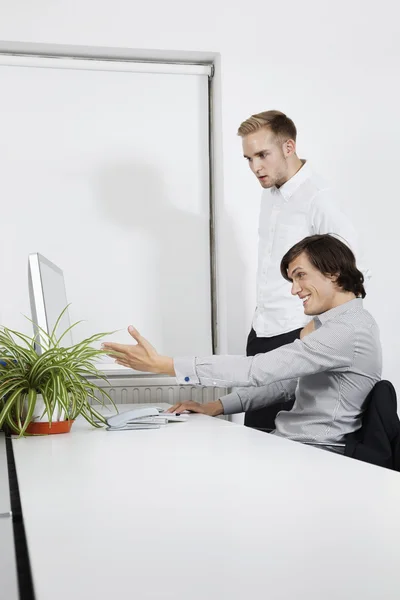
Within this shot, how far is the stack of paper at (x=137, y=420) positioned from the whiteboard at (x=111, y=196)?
4.92 feet

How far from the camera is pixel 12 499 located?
115 centimetres

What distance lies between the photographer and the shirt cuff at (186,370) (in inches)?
84.5

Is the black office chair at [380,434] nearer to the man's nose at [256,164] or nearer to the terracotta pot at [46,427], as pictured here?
the terracotta pot at [46,427]

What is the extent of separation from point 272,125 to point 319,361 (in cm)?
148

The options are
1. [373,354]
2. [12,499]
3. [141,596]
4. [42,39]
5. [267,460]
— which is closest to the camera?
[141,596]

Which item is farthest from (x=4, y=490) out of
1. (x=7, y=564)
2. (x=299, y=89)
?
(x=299, y=89)

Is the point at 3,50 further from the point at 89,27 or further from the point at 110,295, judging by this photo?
the point at 110,295

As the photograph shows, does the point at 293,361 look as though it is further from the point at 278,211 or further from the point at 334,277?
the point at 278,211

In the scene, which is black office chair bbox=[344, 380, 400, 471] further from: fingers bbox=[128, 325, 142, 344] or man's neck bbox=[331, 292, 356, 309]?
fingers bbox=[128, 325, 142, 344]

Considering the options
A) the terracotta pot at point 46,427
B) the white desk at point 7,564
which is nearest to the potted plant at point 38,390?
the terracotta pot at point 46,427

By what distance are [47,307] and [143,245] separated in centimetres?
155

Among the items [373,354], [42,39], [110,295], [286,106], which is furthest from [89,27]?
[373,354]

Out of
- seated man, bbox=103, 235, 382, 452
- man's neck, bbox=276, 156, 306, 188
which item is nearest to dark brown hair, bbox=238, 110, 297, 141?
man's neck, bbox=276, 156, 306, 188

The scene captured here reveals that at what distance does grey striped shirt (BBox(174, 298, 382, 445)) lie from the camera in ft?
6.79
